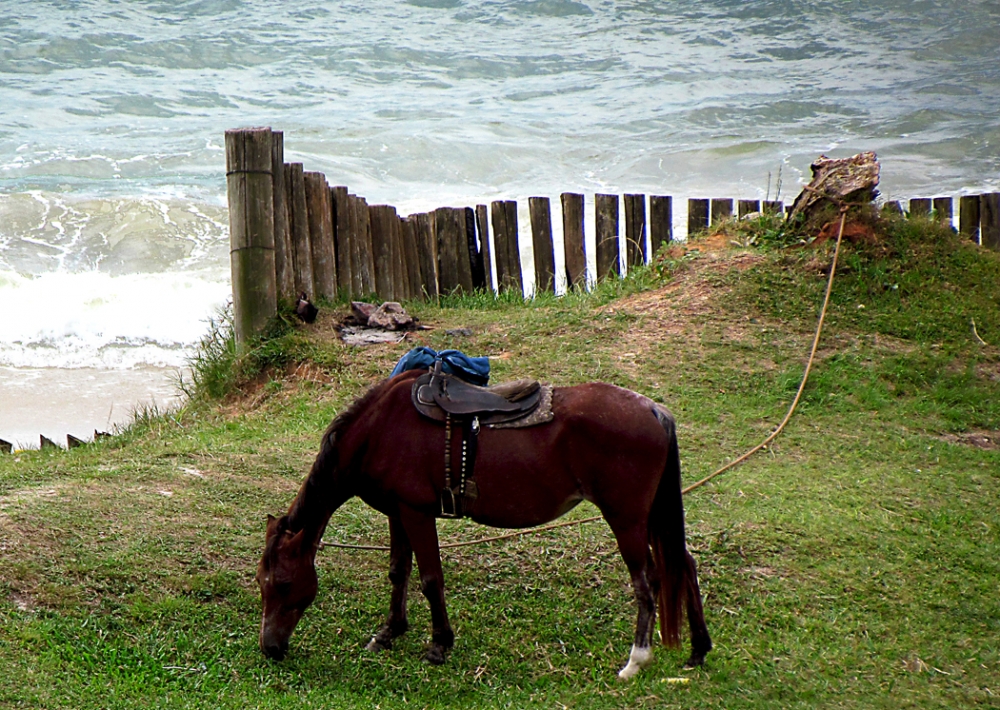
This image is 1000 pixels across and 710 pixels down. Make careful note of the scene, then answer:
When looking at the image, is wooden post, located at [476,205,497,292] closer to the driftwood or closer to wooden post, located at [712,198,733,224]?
wooden post, located at [712,198,733,224]

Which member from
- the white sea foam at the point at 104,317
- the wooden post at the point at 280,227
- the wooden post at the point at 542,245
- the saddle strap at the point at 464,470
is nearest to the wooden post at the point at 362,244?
the wooden post at the point at 280,227

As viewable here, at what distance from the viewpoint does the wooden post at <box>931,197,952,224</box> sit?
11827 mm

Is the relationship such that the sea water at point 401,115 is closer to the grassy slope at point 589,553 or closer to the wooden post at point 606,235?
the wooden post at point 606,235

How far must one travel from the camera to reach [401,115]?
31.0 m

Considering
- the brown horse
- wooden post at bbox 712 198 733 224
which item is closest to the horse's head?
the brown horse

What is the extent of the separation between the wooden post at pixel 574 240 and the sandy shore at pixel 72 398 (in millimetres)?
4810

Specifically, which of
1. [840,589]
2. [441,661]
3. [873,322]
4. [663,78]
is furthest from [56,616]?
[663,78]

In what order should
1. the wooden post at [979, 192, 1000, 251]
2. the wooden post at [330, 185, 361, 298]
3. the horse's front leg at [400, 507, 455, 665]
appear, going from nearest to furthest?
the horse's front leg at [400, 507, 455, 665]
the wooden post at [330, 185, 361, 298]
the wooden post at [979, 192, 1000, 251]

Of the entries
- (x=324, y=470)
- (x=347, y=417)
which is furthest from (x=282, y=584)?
(x=347, y=417)

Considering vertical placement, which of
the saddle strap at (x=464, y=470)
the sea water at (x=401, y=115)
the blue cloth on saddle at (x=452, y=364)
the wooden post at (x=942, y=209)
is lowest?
the saddle strap at (x=464, y=470)

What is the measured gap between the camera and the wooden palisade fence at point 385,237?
9664 millimetres

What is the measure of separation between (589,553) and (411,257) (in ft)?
20.4

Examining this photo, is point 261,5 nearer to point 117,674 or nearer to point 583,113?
point 583,113

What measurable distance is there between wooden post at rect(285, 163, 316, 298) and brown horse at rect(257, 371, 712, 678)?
5686 millimetres
